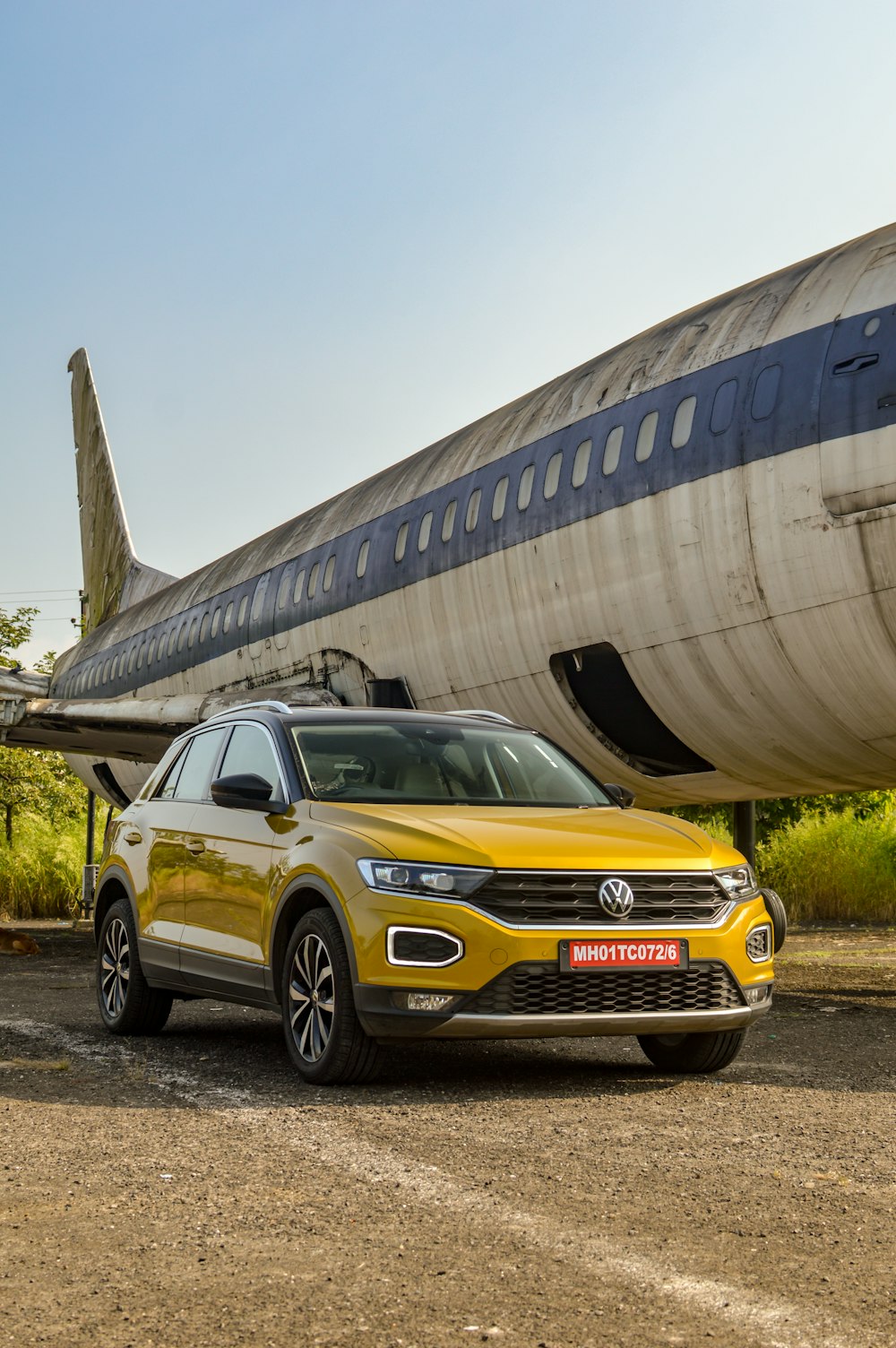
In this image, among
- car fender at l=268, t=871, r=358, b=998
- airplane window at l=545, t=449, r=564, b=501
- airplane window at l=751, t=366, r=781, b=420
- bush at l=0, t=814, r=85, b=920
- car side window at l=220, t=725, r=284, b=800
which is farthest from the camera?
bush at l=0, t=814, r=85, b=920

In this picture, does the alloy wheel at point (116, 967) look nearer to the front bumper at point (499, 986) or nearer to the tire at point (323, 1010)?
the tire at point (323, 1010)

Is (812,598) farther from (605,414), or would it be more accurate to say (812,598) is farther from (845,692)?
(605,414)

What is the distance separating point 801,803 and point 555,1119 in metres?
30.6

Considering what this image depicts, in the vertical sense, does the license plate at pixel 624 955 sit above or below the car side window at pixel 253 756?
below

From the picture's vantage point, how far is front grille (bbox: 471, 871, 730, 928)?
595 centimetres

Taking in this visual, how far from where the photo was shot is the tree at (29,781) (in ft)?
114

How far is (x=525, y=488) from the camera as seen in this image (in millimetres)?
12133

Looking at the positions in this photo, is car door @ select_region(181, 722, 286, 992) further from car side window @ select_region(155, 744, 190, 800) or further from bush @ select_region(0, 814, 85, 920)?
bush @ select_region(0, 814, 85, 920)

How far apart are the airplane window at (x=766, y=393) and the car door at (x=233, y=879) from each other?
3.79 meters

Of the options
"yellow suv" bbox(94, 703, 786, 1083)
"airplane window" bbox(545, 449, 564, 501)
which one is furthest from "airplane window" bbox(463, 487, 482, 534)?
"yellow suv" bbox(94, 703, 786, 1083)

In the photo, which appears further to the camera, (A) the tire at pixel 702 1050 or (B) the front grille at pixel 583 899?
(A) the tire at pixel 702 1050

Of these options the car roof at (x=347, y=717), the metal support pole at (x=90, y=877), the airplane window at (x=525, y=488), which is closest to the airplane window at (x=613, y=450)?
the airplane window at (x=525, y=488)

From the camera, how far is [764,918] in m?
6.55

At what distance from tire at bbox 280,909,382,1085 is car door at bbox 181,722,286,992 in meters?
0.34
